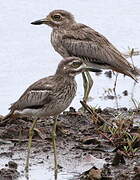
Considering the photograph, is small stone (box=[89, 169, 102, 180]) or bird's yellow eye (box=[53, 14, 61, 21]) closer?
small stone (box=[89, 169, 102, 180])

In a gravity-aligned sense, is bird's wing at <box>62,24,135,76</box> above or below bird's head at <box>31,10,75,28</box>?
below

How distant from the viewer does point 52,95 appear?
939 centimetres

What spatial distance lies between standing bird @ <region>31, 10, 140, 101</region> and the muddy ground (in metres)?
1.08

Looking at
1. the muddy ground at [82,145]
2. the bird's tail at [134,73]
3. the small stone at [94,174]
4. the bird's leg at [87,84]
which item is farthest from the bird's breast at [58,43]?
the small stone at [94,174]

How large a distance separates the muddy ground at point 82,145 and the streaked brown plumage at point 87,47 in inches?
43.6

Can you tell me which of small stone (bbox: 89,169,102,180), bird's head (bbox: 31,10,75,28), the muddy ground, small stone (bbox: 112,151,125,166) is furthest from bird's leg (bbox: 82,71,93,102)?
small stone (bbox: 89,169,102,180)

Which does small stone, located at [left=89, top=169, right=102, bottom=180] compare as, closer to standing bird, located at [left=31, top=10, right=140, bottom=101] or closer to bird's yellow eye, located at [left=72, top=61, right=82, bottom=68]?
bird's yellow eye, located at [left=72, top=61, right=82, bottom=68]

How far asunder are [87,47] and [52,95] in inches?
116

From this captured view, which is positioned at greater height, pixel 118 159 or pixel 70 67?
pixel 70 67

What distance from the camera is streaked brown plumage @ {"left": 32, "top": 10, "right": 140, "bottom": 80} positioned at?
39.7ft

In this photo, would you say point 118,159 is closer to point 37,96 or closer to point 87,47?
point 37,96

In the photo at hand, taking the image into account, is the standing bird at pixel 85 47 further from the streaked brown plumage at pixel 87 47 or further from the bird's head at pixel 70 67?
the bird's head at pixel 70 67

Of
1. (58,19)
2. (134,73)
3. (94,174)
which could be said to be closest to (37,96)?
(94,174)

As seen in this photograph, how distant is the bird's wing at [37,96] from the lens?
→ 9.37m
